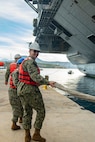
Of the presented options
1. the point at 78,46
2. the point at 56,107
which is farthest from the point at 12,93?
the point at 78,46

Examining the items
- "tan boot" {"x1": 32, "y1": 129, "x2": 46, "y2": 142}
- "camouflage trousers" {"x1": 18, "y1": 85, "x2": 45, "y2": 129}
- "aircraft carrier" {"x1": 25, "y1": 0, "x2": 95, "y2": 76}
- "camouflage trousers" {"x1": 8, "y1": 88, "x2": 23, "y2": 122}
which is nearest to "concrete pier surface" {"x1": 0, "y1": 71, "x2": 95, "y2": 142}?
"tan boot" {"x1": 32, "y1": 129, "x2": 46, "y2": 142}

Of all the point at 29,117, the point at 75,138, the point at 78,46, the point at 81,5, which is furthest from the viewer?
the point at 78,46

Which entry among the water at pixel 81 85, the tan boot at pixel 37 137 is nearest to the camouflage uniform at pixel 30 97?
the tan boot at pixel 37 137

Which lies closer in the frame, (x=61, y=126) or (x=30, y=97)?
(x=30, y=97)

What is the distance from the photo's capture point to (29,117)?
6852 millimetres

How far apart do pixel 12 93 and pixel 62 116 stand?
2.97m

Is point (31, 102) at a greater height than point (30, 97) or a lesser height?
lesser

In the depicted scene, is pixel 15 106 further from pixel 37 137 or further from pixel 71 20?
pixel 71 20

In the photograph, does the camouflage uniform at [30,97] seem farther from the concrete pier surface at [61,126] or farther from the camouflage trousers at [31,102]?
the concrete pier surface at [61,126]

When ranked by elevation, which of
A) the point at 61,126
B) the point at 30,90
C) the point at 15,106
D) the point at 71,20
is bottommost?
the point at 61,126

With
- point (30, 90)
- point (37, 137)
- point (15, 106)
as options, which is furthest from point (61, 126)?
point (30, 90)

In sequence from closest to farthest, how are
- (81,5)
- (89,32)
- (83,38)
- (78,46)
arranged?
(81,5) → (89,32) → (83,38) → (78,46)

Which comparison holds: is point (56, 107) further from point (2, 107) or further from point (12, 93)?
point (12, 93)

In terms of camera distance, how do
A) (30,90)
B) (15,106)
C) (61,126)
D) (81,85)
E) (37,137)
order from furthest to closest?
(81,85), (61,126), (15,106), (37,137), (30,90)
